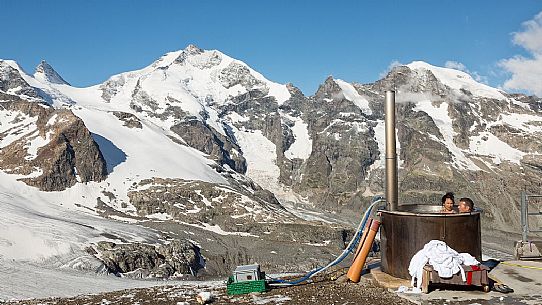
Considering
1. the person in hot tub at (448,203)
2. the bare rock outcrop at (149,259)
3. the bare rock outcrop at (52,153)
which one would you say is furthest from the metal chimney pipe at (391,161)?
the bare rock outcrop at (52,153)

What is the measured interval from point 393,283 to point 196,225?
141 meters

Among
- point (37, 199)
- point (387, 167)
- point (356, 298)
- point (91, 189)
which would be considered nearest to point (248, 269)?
point (356, 298)

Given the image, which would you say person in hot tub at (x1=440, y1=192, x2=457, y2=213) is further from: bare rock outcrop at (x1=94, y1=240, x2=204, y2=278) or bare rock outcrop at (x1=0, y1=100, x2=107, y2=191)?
bare rock outcrop at (x1=0, y1=100, x2=107, y2=191)

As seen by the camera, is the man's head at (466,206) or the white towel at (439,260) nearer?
the white towel at (439,260)

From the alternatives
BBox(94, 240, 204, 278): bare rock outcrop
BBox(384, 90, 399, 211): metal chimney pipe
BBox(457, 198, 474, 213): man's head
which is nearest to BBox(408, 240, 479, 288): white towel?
BBox(457, 198, 474, 213): man's head

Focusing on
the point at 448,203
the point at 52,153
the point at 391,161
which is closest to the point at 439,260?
the point at 448,203

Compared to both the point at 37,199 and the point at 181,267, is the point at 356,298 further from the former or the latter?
the point at 37,199

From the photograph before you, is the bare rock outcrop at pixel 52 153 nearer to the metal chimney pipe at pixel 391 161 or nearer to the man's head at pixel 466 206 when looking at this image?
the metal chimney pipe at pixel 391 161

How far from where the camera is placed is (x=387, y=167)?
17938 mm

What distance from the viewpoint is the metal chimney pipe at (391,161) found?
1783cm

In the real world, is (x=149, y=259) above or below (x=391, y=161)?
below

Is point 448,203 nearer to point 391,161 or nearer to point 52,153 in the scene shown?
point 391,161

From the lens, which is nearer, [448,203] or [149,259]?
[448,203]

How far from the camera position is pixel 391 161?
17938 millimetres
